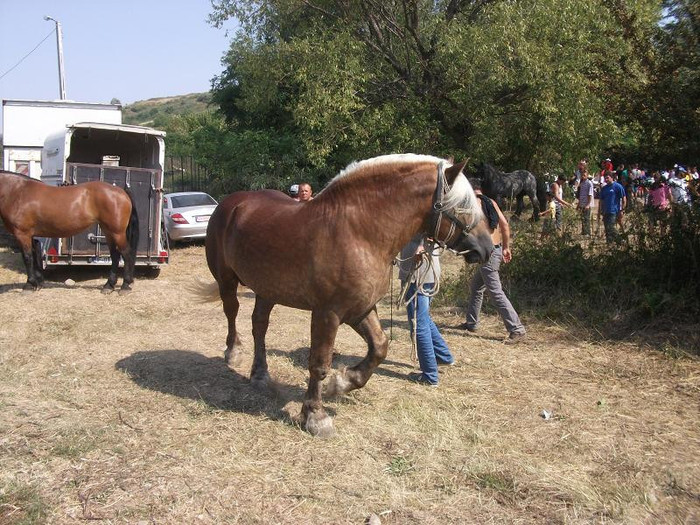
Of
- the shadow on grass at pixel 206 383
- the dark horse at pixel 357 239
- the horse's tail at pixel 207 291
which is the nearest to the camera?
the dark horse at pixel 357 239

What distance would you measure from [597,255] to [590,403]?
3776 mm

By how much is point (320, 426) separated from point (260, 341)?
3.98 feet

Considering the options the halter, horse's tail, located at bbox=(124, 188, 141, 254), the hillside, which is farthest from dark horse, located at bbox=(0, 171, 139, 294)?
the hillside

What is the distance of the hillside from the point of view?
3366 inches

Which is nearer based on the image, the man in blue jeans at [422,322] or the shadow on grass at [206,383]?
the shadow on grass at [206,383]

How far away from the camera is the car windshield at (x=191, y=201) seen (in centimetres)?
1527

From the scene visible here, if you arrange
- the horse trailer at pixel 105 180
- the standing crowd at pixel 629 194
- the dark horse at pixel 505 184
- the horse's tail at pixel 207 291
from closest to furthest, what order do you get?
the horse's tail at pixel 207 291
the standing crowd at pixel 629 194
the horse trailer at pixel 105 180
the dark horse at pixel 505 184

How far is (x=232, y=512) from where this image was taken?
10.6 feet

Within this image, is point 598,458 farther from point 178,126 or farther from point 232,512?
point 178,126

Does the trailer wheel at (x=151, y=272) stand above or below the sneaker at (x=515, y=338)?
below

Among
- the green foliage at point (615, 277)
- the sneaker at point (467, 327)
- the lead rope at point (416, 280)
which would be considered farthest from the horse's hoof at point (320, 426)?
the green foliage at point (615, 277)

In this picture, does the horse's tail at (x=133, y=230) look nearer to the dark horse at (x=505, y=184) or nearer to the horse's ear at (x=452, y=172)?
the horse's ear at (x=452, y=172)

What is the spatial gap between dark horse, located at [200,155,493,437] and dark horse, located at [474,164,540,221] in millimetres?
11156

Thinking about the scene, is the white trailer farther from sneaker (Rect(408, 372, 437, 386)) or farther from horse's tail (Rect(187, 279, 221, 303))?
sneaker (Rect(408, 372, 437, 386))
